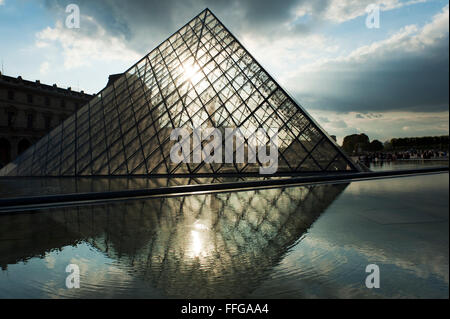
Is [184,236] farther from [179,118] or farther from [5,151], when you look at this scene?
[5,151]

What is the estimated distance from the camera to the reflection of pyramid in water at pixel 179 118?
16.9 metres

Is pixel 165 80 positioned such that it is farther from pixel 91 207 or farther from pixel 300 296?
pixel 300 296

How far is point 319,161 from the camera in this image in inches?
637

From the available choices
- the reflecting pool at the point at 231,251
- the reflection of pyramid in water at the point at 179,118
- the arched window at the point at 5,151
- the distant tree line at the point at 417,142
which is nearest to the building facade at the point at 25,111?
the arched window at the point at 5,151

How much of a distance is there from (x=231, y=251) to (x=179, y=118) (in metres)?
15.6

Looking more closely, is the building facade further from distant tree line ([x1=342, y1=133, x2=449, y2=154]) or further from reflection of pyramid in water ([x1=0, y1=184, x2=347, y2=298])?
distant tree line ([x1=342, y1=133, x2=449, y2=154])

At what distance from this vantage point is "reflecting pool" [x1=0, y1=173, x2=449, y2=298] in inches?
118

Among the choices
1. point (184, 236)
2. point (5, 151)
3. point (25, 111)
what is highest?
point (25, 111)

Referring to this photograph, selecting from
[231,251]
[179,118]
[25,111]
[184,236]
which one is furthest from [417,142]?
[231,251]

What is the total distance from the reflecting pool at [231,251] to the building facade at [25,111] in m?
43.7

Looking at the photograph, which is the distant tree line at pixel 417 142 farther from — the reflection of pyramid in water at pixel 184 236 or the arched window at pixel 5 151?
the arched window at pixel 5 151

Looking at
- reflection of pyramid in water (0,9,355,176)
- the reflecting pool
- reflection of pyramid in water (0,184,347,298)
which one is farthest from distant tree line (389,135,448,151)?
the reflecting pool

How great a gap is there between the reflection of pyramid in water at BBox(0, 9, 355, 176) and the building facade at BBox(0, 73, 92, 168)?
24163 millimetres

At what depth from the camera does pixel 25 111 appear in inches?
1772
